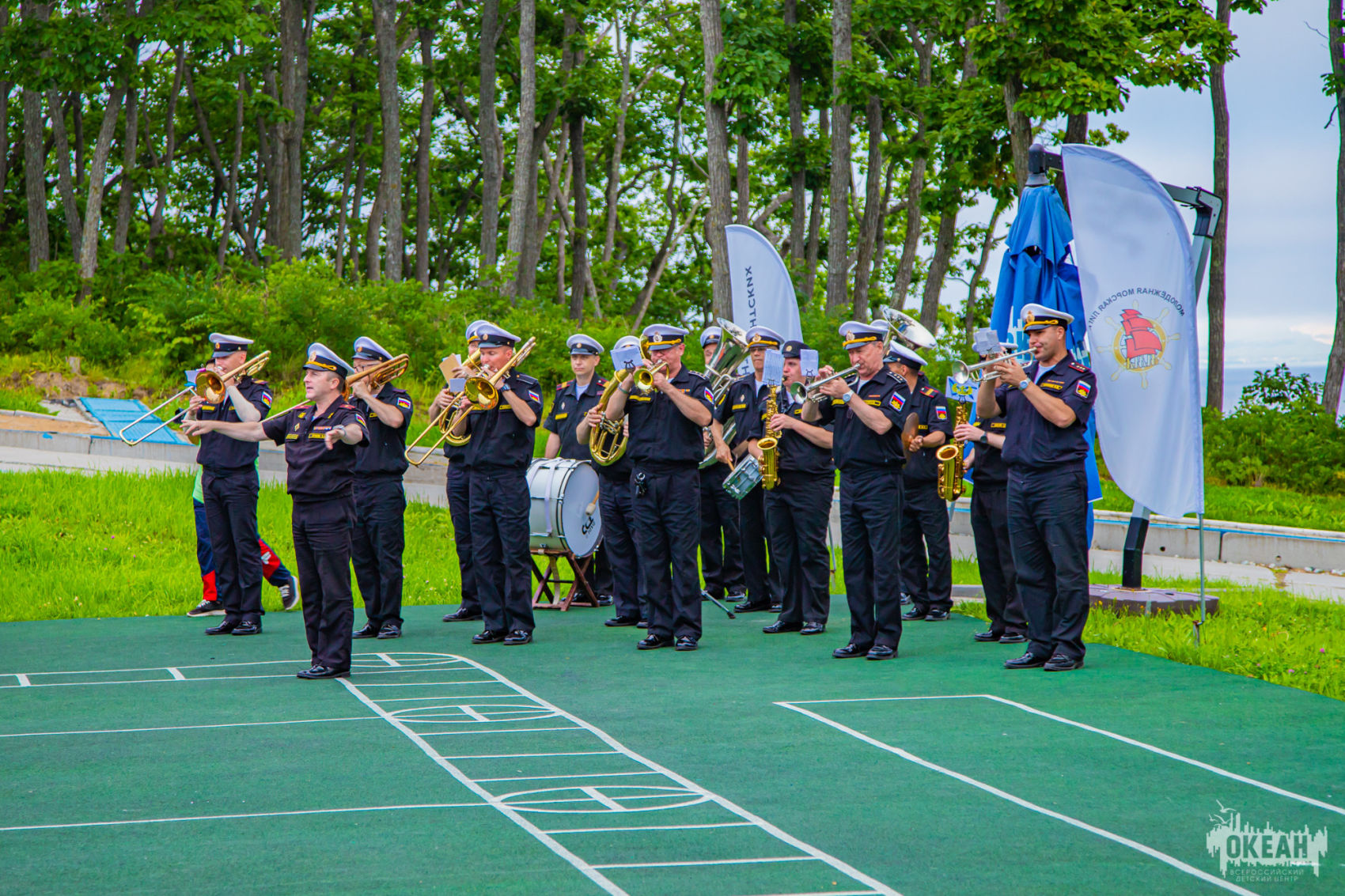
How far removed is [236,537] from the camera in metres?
9.76

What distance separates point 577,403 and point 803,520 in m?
2.25

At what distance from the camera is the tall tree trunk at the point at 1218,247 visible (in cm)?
2139

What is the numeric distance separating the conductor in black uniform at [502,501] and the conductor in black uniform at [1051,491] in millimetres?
3299

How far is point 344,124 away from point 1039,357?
104 feet

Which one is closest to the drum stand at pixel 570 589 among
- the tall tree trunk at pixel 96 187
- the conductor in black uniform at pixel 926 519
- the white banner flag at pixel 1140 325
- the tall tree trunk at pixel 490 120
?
the conductor in black uniform at pixel 926 519

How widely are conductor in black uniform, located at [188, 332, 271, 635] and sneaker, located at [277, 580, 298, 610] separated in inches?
37.7

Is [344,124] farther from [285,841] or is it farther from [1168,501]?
[285,841]

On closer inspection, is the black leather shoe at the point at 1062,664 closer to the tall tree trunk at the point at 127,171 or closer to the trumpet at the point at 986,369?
the trumpet at the point at 986,369

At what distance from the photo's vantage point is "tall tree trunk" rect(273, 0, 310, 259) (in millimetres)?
27172

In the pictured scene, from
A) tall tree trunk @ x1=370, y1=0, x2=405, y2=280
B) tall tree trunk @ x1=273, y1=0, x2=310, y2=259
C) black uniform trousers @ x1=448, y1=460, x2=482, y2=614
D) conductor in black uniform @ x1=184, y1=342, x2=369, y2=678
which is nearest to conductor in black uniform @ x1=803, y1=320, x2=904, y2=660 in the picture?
black uniform trousers @ x1=448, y1=460, x2=482, y2=614

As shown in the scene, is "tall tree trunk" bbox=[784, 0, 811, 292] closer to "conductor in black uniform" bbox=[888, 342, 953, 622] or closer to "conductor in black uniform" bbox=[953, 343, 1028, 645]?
"conductor in black uniform" bbox=[888, 342, 953, 622]

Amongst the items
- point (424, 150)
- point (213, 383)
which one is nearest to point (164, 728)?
point (213, 383)

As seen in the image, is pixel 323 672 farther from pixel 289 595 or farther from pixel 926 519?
pixel 926 519

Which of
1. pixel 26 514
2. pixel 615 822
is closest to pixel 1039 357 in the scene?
pixel 615 822
